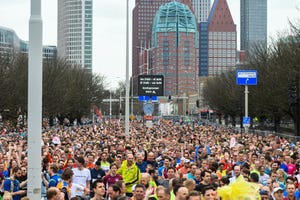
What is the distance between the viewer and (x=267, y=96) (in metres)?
52.7

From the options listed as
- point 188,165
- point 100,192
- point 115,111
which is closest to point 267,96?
point 188,165

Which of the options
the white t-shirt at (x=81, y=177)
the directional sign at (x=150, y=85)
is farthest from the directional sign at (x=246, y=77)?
the white t-shirt at (x=81, y=177)

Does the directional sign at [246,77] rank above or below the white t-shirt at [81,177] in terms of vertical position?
above

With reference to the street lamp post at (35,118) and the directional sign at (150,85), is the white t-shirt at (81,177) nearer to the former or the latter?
the street lamp post at (35,118)

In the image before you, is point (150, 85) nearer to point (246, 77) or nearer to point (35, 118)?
point (246, 77)

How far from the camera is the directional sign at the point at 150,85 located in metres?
41.9

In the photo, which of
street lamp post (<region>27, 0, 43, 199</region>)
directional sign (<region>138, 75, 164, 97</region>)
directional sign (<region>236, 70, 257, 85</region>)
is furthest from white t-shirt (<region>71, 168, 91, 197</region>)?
directional sign (<region>236, 70, 257, 85</region>)

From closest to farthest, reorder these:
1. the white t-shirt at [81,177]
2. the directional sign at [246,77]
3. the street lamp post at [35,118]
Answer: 1. the street lamp post at [35,118]
2. the white t-shirt at [81,177]
3. the directional sign at [246,77]

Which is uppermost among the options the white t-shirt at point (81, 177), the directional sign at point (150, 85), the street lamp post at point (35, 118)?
the directional sign at point (150, 85)

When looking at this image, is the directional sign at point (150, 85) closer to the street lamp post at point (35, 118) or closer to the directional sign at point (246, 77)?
the directional sign at point (246, 77)

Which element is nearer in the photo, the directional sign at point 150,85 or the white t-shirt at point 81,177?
the white t-shirt at point 81,177

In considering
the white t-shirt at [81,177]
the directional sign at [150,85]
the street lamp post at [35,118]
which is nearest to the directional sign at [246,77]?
the directional sign at [150,85]

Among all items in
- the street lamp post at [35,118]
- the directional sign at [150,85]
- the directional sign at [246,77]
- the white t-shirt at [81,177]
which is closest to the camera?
the street lamp post at [35,118]

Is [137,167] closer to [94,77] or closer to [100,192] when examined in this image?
[100,192]
